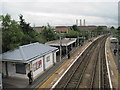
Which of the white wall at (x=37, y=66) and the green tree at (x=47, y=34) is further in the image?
the green tree at (x=47, y=34)

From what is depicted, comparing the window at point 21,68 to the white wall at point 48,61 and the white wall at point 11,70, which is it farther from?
the white wall at point 48,61

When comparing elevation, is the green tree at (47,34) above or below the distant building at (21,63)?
A: above

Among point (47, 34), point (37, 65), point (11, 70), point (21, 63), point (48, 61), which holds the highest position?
point (47, 34)

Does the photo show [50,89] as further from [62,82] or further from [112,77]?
[112,77]

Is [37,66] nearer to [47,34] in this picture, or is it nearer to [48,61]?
[48,61]

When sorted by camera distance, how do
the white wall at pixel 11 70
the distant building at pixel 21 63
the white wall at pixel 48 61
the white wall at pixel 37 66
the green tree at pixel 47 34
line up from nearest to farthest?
1. the distant building at pixel 21 63
2. the white wall at pixel 11 70
3. the white wall at pixel 37 66
4. the white wall at pixel 48 61
5. the green tree at pixel 47 34

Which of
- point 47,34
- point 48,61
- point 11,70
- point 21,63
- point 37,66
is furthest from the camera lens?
point 47,34

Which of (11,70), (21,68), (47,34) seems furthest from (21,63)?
(47,34)

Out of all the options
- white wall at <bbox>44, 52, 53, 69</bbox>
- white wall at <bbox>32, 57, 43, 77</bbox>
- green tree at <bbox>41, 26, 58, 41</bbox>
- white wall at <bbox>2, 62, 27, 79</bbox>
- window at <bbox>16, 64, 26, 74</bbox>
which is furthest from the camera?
green tree at <bbox>41, 26, 58, 41</bbox>


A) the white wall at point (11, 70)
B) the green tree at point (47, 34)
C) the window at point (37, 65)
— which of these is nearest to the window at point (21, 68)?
the white wall at point (11, 70)

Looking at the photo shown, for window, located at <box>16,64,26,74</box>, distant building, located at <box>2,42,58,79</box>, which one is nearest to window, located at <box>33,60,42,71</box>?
distant building, located at <box>2,42,58,79</box>

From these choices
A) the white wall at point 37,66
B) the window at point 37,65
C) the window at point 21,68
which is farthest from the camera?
the window at point 37,65

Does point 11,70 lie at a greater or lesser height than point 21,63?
lesser

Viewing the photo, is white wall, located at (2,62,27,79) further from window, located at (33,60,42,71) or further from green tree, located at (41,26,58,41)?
green tree, located at (41,26,58,41)
